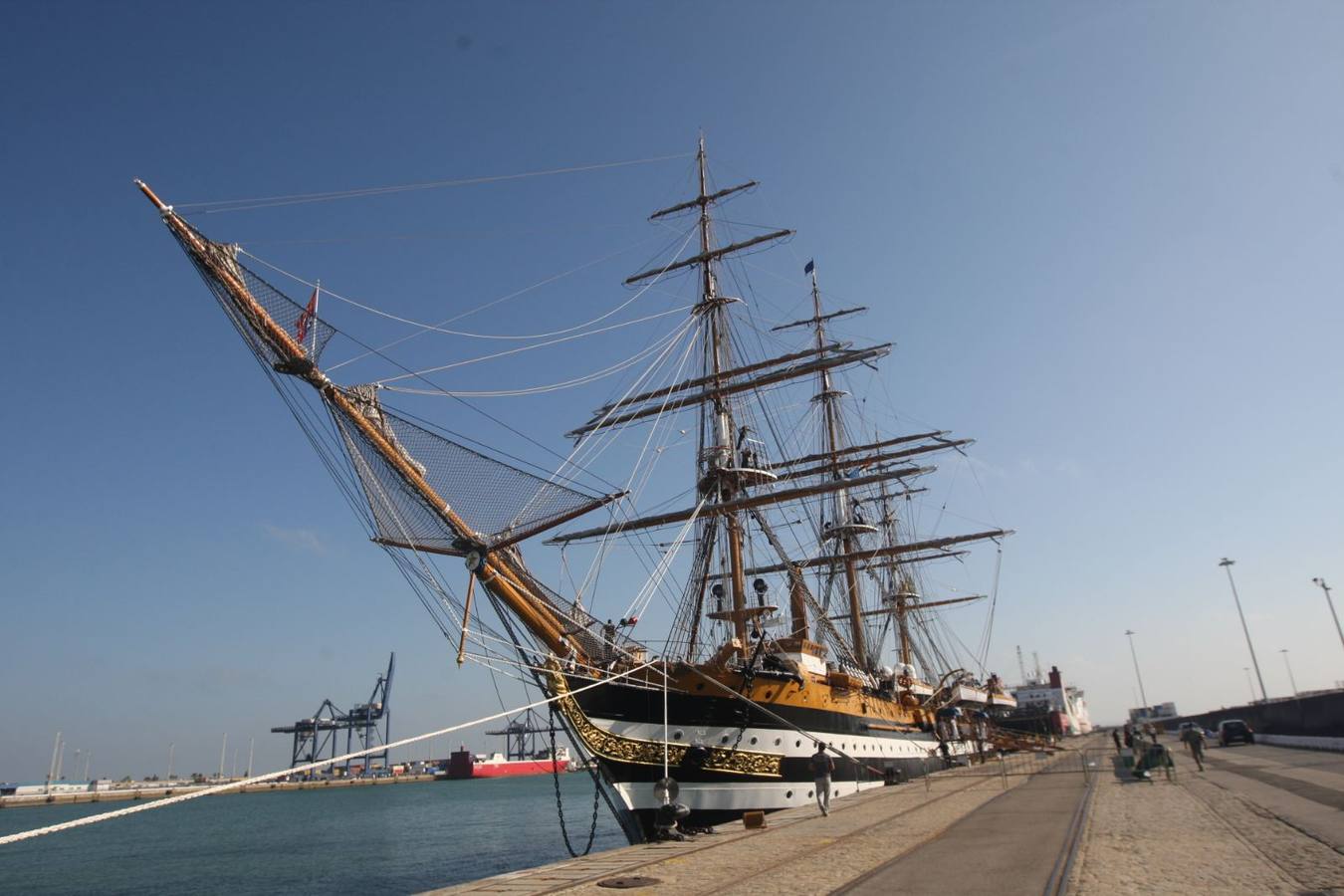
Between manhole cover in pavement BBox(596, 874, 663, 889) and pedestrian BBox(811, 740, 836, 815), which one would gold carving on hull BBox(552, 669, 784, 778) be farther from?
manhole cover in pavement BBox(596, 874, 663, 889)

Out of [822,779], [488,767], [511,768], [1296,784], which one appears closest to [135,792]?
[488,767]

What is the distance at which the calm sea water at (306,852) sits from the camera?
2552 centimetres

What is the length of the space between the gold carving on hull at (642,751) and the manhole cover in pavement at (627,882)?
20.5 feet

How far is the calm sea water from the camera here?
25.5m

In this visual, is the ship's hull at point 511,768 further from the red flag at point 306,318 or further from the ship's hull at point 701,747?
the red flag at point 306,318

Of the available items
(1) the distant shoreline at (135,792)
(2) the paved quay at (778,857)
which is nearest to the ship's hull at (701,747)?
(2) the paved quay at (778,857)

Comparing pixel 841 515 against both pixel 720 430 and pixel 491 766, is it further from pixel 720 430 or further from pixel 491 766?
pixel 491 766

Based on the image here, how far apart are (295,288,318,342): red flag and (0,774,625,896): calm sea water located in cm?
1693

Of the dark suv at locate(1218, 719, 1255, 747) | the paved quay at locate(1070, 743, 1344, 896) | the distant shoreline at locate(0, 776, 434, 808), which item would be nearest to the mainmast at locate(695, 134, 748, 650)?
the paved quay at locate(1070, 743, 1344, 896)

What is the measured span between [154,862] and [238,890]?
12773 millimetres

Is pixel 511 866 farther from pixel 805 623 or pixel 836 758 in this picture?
pixel 805 623

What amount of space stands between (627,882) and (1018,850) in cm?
523

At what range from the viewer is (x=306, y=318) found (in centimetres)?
1366

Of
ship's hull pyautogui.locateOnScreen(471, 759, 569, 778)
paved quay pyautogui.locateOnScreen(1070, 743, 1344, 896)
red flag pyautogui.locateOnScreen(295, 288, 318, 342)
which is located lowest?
ship's hull pyautogui.locateOnScreen(471, 759, 569, 778)
